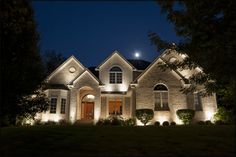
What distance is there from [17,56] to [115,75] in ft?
56.3

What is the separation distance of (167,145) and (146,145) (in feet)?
3.00

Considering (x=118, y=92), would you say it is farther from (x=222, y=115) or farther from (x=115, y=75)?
(x=222, y=115)

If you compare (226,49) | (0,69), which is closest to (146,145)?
(226,49)

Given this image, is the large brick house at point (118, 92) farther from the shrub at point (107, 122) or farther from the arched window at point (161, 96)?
the shrub at point (107, 122)

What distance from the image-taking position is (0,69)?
1449 cm

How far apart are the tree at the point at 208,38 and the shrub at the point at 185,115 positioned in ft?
48.7

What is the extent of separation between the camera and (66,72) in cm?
3275

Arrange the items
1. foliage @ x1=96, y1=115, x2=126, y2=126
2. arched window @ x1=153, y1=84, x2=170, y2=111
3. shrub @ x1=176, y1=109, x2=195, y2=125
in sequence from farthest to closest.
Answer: arched window @ x1=153, y1=84, x2=170, y2=111
foliage @ x1=96, y1=115, x2=126, y2=126
shrub @ x1=176, y1=109, x2=195, y2=125

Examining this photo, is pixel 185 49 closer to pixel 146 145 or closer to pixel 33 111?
pixel 146 145

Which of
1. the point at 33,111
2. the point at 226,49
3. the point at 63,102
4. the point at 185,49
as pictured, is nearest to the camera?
the point at 226,49

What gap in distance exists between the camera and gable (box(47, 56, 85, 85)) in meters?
32.3

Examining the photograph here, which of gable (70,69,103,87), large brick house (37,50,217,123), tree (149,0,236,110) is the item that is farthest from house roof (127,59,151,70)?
tree (149,0,236,110)

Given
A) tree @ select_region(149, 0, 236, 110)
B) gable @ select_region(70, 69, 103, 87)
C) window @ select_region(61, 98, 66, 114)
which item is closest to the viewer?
tree @ select_region(149, 0, 236, 110)

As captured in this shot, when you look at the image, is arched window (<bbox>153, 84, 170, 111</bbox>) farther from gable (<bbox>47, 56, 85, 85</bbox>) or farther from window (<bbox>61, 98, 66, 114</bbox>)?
window (<bbox>61, 98, 66, 114</bbox>)
